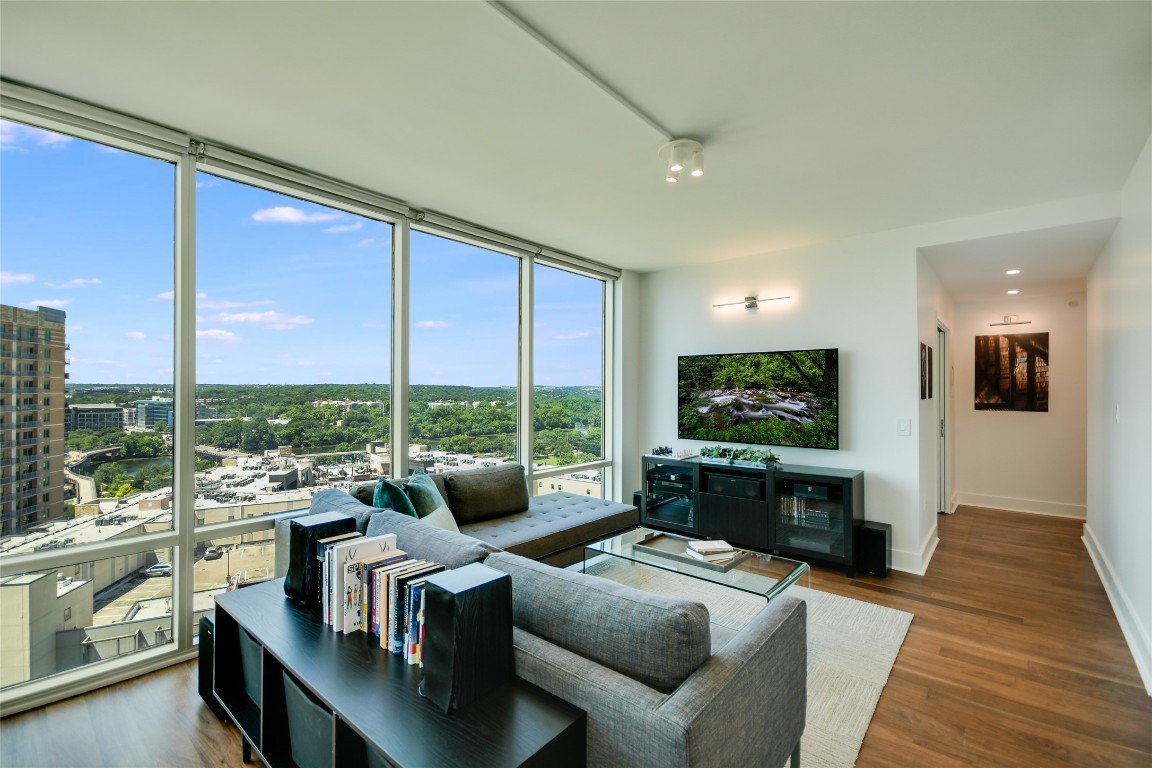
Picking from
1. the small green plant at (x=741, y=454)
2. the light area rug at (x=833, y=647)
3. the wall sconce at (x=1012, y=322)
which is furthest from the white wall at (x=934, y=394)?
the light area rug at (x=833, y=647)

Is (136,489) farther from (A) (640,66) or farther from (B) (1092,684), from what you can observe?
(B) (1092,684)

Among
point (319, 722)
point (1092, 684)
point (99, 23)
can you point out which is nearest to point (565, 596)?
point (319, 722)

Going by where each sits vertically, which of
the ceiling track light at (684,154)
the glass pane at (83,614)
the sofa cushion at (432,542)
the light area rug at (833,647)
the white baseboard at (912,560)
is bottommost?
the light area rug at (833,647)

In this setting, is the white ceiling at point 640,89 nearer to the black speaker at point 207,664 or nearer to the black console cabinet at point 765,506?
the black console cabinet at point 765,506

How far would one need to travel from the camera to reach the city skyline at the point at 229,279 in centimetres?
234

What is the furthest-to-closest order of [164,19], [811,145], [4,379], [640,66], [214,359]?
[214,359], [811,145], [4,379], [640,66], [164,19]

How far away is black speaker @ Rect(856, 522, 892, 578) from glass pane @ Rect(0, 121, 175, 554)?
437cm

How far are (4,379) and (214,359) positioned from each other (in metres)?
0.77

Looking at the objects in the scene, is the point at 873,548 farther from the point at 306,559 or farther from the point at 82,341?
the point at 82,341

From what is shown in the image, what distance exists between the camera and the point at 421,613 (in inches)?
56.7

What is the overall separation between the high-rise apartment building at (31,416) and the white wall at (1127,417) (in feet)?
16.4

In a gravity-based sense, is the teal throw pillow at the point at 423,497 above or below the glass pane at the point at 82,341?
below

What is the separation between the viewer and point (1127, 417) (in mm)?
2906

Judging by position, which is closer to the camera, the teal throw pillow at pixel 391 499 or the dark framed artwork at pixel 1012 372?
the teal throw pillow at pixel 391 499
